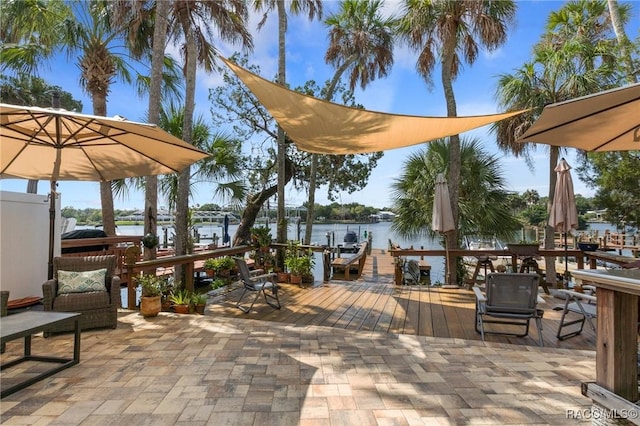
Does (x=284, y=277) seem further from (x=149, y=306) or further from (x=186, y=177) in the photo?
(x=149, y=306)

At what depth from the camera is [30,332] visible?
230 centimetres

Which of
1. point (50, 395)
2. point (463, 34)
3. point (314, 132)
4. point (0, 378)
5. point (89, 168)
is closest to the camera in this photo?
point (50, 395)

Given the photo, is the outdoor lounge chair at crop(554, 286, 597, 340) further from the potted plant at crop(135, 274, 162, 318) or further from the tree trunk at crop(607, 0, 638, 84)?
the tree trunk at crop(607, 0, 638, 84)

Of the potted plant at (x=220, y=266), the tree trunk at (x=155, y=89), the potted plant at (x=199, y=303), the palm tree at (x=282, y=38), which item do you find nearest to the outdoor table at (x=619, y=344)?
the potted plant at (x=199, y=303)

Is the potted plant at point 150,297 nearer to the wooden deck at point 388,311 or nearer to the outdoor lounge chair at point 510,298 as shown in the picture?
the wooden deck at point 388,311

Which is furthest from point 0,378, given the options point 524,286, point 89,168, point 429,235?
point 429,235

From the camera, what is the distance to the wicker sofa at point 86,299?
11.2 ft

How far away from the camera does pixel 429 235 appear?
9.66 meters

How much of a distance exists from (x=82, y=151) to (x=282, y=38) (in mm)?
5425

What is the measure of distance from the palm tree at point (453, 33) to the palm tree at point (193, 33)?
3.64m

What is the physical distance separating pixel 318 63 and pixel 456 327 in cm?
941

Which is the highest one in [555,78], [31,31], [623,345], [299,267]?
[31,31]

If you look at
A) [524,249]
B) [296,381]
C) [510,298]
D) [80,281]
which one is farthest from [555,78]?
[80,281]

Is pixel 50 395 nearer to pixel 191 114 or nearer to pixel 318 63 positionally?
pixel 191 114
